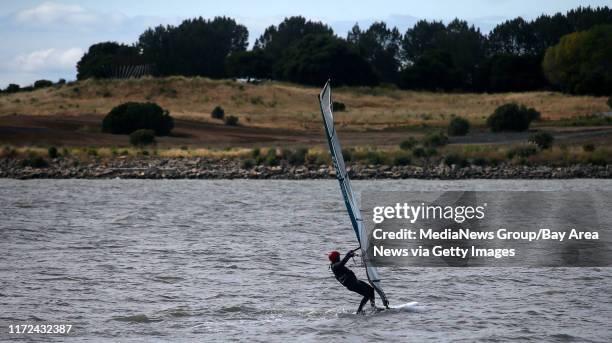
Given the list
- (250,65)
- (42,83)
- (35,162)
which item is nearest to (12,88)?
(42,83)

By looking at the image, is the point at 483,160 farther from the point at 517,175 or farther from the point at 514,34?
the point at 514,34

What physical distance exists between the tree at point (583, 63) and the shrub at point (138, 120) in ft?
153

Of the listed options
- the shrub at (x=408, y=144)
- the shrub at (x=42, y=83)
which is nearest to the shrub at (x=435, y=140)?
the shrub at (x=408, y=144)

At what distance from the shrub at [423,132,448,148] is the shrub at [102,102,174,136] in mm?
22431

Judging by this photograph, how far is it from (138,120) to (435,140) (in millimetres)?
24639

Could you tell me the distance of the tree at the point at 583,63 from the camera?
114750 millimetres

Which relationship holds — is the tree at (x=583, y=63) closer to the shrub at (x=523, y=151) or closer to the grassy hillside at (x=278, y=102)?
the grassy hillside at (x=278, y=102)

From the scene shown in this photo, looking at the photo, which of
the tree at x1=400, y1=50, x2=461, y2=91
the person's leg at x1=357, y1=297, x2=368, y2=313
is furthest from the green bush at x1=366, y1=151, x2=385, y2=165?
the tree at x1=400, y1=50, x2=461, y2=91

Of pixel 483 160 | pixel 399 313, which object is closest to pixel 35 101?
pixel 483 160

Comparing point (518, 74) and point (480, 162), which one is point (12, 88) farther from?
point (480, 162)

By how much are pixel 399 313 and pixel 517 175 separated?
143ft

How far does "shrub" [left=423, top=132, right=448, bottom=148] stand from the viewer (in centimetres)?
7606

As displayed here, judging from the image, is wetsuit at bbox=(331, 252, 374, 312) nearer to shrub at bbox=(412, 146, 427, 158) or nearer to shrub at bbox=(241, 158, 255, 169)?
shrub at bbox=(241, 158, 255, 169)

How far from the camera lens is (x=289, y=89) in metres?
123
